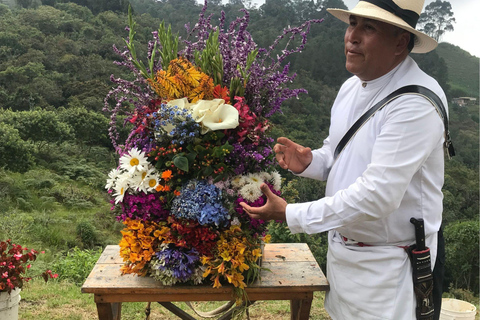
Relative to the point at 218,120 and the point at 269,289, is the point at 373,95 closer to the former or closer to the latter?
the point at 218,120

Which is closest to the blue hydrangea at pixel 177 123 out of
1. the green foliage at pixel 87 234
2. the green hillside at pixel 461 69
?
the green foliage at pixel 87 234

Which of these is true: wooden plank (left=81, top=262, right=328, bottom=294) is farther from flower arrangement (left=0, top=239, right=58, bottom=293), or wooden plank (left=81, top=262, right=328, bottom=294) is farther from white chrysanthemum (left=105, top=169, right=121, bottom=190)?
flower arrangement (left=0, top=239, right=58, bottom=293)

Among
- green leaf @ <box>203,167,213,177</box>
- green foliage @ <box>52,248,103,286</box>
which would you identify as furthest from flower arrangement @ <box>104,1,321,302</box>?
green foliage @ <box>52,248,103,286</box>

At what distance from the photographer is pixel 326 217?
68.8 inches

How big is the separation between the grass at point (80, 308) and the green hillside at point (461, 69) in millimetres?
43973

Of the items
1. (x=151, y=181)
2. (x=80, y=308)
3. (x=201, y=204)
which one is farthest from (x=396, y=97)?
(x=80, y=308)

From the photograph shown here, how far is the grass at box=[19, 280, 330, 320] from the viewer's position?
3.93 metres

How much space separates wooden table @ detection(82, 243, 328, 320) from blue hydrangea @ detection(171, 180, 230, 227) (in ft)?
1.09

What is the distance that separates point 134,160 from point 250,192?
0.53m

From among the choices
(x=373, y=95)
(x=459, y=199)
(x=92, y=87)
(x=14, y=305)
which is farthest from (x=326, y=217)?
(x=92, y=87)

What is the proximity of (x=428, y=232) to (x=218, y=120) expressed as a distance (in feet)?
3.22

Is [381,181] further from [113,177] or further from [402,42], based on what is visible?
[113,177]

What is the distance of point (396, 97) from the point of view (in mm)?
1759

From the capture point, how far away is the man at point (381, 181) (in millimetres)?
1669
